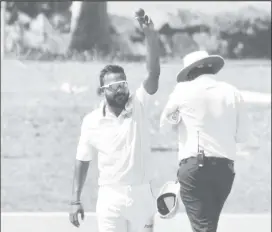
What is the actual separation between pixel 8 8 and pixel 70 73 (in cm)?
87

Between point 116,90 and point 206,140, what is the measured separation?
58 centimetres

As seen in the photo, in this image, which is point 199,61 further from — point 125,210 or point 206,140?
point 125,210

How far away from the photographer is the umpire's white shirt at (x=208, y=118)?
4.61m

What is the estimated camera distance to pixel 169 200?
4801mm

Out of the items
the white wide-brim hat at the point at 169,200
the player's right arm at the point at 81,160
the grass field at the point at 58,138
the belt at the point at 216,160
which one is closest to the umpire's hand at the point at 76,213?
the player's right arm at the point at 81,160

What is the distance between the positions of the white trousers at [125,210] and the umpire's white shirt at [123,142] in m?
0.05

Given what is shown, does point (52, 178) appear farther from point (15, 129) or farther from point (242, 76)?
point (242, 76)

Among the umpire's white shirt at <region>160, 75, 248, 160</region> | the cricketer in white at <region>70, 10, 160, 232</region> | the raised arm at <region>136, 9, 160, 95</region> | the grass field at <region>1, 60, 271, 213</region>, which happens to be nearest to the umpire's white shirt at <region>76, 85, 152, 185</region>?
the cricketer in white at <region>70, 10, 160, 232</region>

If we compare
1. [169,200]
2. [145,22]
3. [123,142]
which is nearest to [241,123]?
[169,200]

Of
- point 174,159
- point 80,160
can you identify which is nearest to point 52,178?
point 174,159

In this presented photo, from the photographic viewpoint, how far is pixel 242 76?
826 centimetres

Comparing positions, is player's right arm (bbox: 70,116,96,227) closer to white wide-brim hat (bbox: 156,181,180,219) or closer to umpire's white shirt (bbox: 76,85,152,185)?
umpire's white shirt (bbox: 76,85,152,185)

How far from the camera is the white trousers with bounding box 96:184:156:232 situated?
4359 mm

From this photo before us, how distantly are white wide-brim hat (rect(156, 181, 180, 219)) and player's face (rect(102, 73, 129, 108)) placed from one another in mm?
650
